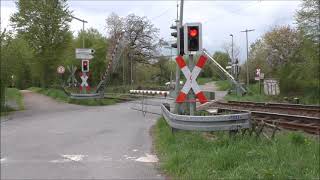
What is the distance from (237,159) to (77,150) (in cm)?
534

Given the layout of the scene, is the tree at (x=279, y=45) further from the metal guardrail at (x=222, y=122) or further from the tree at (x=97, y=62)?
the metal guardrail at (x=222, y=122)

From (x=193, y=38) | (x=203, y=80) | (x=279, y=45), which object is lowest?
(x=203, y=80)

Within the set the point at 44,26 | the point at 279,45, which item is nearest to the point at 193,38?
the point at 44,26

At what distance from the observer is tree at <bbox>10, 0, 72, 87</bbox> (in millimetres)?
53812

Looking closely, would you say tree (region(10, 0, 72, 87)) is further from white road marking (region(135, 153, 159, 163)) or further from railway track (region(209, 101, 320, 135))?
white road marking (region(135, 153, 159, 163))

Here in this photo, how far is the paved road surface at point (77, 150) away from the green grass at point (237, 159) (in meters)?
0.55

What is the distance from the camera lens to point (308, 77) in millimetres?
41938

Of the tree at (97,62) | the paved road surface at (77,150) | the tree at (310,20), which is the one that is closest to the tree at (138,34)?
the tree at (97,62)

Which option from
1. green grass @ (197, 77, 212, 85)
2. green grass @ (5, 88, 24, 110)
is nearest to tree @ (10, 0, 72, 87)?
green grass @ (5, 88, 24, 110)

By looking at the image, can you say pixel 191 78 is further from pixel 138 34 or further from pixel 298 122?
pixel 138 34

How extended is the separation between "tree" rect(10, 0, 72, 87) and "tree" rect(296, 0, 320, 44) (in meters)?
24.8

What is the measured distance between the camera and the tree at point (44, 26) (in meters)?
53.8

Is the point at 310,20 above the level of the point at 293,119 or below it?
above

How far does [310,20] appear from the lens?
133 ft
